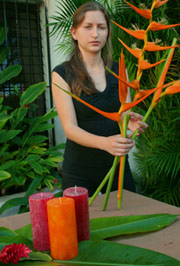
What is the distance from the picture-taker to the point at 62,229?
600mm

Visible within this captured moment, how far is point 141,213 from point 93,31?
24.6 inches

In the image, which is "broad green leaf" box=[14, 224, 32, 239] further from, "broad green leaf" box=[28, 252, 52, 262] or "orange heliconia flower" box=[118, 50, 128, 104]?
"orange heliconia flower" box=[118, 50, 128, 104]

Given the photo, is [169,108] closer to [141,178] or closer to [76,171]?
[141,178]

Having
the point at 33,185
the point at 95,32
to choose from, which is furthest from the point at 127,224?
the point at 33,185

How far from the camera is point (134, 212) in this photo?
35.3 inches

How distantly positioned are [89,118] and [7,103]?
1.92 metres

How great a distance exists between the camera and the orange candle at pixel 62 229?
59cm

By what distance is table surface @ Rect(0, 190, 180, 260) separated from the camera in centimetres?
70

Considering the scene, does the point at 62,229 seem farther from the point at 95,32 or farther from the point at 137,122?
the point at 95,32

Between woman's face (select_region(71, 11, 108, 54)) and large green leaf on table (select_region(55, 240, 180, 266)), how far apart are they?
695 mm

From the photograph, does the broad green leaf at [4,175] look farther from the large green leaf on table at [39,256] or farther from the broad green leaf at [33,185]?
the large green leaf on table at [39,256]

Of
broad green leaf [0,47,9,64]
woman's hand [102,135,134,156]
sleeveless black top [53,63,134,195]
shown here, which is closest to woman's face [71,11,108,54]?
sleeveless black top [53,63,134,195]

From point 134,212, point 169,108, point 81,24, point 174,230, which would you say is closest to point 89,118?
point 81,24

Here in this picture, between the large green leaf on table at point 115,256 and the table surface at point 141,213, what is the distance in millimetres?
89
